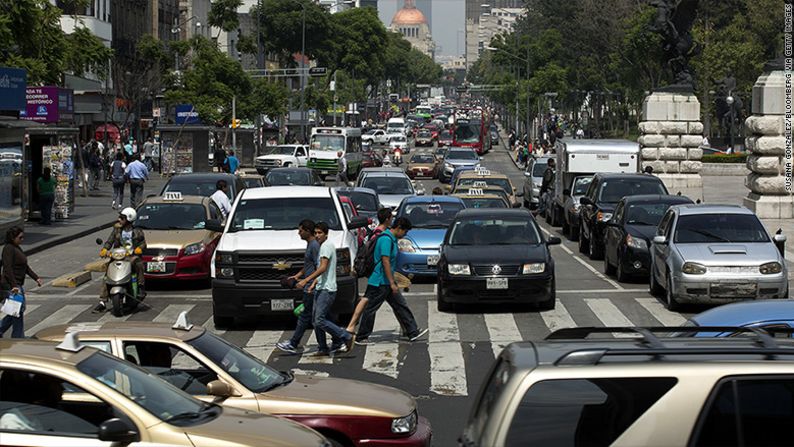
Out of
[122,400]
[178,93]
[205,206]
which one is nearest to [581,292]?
[205,206]

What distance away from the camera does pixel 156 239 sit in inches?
940

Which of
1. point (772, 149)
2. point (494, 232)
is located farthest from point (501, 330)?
point (772, 149)

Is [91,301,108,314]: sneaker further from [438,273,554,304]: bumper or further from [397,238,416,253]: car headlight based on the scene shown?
[397,238,416,253]: car headlight

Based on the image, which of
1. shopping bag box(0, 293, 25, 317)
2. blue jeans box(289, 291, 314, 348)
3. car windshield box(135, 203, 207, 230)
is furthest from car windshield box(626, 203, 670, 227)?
shopping bag box(0, 293, 25, 317)

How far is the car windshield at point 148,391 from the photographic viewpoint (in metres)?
8.06

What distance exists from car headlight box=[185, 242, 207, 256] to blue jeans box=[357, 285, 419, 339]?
6.48m

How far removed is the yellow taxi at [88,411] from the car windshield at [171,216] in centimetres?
1645

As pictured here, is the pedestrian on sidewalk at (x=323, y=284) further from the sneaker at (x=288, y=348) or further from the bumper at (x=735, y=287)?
the bumper at (x=735, y=287)

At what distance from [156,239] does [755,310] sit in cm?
1408

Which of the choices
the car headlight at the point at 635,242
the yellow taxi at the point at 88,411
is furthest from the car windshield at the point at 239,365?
the car headlight at the point at 635,242

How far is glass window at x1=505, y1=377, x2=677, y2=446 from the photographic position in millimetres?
6047

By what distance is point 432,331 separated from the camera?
1884cm

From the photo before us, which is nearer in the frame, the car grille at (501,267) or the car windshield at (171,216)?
the car grille at (501,267)

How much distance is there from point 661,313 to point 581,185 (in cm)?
1492
